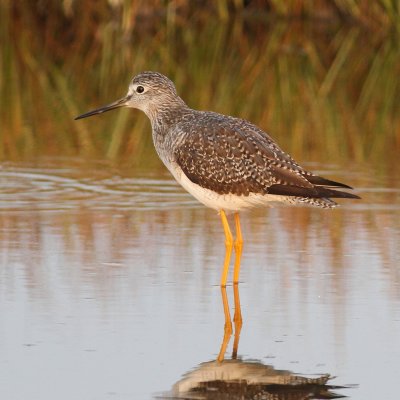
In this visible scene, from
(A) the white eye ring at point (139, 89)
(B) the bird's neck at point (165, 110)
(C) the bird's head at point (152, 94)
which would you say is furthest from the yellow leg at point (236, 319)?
(A) the white eye ring at point (139, 89)

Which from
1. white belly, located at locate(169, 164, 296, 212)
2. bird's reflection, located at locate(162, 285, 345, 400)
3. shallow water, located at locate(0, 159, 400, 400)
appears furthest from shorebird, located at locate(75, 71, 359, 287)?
bird's reflection, located at locate(162, 285, 345, 400)

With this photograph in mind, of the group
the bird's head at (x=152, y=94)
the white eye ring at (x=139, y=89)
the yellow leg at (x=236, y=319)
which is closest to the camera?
the yellow leg at (x=236, y=319)

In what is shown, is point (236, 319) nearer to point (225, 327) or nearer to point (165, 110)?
point (225, 327)

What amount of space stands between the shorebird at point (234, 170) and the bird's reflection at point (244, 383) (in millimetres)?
1734

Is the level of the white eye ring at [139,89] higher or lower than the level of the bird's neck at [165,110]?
higher

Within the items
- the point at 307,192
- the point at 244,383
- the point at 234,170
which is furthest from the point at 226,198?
the point at 244,383

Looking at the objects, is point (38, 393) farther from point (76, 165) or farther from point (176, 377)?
point (76, 165)

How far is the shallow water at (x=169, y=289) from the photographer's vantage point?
21.2 feet

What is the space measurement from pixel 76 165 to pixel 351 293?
4.91 m

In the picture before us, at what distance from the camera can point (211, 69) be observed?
17734 mm

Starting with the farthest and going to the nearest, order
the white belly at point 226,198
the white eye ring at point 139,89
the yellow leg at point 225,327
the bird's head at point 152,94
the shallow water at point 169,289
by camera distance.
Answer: the white eye ring at point 139,89
the bird's head at point 152,94
the white belly at point 226,198
the yellow leg at point 225,327
the shallow water at point 169,289

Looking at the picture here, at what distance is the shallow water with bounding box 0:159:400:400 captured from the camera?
255 inches

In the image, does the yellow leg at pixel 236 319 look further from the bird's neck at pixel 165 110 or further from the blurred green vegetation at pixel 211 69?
the blurred green vegetation at pixel 211 69

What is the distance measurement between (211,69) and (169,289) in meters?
10.0
